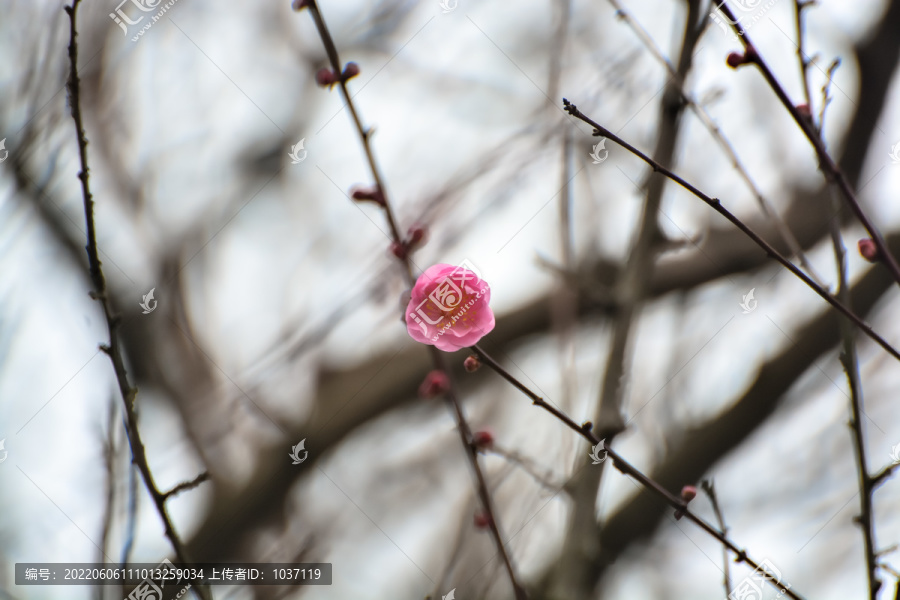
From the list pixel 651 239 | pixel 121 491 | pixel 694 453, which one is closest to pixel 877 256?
pixel 651 239

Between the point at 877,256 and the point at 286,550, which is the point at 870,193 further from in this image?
the point at 286,550

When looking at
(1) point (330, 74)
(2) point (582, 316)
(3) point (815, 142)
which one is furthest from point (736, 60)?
(2) point (582, 316)

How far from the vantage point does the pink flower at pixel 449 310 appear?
1043 mm

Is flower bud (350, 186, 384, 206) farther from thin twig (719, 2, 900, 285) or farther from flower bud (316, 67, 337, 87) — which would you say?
thin twig (719, 2, 900, 285)

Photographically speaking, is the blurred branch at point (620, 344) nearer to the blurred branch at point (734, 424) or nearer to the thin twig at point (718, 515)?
the thin twig at point (718, 515)

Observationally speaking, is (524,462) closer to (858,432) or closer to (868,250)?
(858,432)

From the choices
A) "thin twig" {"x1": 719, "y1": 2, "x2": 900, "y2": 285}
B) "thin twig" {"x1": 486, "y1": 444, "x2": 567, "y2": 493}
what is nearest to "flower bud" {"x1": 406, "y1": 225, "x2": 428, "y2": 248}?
"thin twig" {"x1": 486, "y1": 444, "x2": 567, "y2": 493}

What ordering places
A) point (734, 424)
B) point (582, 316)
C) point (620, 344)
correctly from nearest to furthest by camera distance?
point (620, 344) → point (734, 424) → point (582, 316)

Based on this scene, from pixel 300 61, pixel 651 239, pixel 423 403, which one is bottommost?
pixel 651 239

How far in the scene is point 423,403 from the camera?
291cm

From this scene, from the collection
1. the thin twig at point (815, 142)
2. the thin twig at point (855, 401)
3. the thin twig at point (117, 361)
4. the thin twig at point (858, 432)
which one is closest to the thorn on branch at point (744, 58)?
the thin twig at point (815, 142)

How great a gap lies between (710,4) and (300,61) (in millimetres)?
2632

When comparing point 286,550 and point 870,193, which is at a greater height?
point 870,193

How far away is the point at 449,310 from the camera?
3.63 ft
